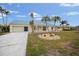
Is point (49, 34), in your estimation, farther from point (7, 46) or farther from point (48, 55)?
point (7, 46)

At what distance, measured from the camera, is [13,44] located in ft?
10.4

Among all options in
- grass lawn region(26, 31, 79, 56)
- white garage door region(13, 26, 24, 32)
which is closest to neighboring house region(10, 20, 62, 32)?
white garage door region(13, 26, 24, 32)

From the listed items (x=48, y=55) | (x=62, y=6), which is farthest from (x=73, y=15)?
(x=48, y=55)

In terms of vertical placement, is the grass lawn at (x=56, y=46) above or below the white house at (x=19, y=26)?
below

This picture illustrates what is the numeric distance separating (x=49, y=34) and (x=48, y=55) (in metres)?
0.31

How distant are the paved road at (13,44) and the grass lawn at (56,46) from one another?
0.31 ft

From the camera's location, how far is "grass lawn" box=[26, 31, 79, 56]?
10.3ft

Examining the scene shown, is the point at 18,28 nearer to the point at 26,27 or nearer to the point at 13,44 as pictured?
the point at 26,27

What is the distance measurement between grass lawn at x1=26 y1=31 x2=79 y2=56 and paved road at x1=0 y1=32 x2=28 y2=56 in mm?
95

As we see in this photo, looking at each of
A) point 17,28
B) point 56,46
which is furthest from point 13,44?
point 56,46

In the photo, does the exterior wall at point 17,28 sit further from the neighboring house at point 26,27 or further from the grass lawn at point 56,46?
the grass lawn at point 56,46

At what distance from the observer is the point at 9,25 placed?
3.24 meters

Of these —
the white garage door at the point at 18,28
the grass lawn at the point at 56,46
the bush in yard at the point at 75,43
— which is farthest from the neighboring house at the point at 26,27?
the bush in yard at the point at 75,43

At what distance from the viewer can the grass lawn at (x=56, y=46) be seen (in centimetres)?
314
